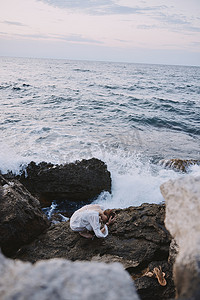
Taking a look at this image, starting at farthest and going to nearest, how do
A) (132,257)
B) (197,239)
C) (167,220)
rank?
(132,257)
(167,220)
(197,239)

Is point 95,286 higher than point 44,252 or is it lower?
higher

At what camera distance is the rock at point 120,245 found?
371 centimetres

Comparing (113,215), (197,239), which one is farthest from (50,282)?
(113,215)

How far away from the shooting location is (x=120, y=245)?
→ 3938 mm

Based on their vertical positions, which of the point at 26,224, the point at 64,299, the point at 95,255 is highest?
the point at 64,299

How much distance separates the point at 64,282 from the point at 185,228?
35.8 inches

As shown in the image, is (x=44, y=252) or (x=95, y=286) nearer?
(x=95, y=286)

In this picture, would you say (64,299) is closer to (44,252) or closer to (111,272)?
(111,272)

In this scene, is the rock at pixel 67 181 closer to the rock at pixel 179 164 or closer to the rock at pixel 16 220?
the rock at pixel 16 220

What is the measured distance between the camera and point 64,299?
1.12m

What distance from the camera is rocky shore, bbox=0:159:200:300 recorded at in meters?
1.23

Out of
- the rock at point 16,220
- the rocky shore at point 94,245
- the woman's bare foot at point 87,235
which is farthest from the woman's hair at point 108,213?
the rock at point 16,220

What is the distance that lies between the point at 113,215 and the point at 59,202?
83.2 inches

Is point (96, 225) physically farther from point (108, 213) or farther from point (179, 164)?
point (179, 164)
